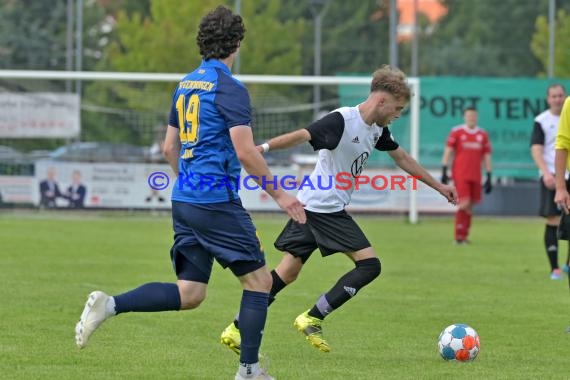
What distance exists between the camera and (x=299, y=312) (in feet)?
33.0

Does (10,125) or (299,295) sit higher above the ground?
(10,125)

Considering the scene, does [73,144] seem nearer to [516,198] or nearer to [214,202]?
[516,198]

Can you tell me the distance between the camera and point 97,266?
13.8 meters

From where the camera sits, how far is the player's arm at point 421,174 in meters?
8.30

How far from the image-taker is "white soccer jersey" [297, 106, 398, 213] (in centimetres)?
791

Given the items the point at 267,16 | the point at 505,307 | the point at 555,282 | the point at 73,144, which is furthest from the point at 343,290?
the point at 267,16

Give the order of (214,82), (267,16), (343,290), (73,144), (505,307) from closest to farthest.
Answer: (214,82), (343,290), (505,307), (73,144), (267,16)

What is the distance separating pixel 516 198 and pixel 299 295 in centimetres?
1592

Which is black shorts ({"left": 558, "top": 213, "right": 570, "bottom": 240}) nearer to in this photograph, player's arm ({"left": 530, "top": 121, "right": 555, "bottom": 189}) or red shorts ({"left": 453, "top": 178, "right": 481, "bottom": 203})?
player's arm ({"left": 530, "top": 121, "right": 555, "bottom": 189})

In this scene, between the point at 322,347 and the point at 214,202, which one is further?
the point at 322,347

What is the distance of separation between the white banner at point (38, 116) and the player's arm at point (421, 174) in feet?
54.7

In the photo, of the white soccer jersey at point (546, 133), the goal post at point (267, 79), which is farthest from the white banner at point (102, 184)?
the white soccer jersey at point (546, 133)

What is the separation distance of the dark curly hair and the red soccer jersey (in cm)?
A: 1301

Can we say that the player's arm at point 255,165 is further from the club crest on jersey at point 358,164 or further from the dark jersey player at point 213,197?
the club crest on jersey at point 358,164
